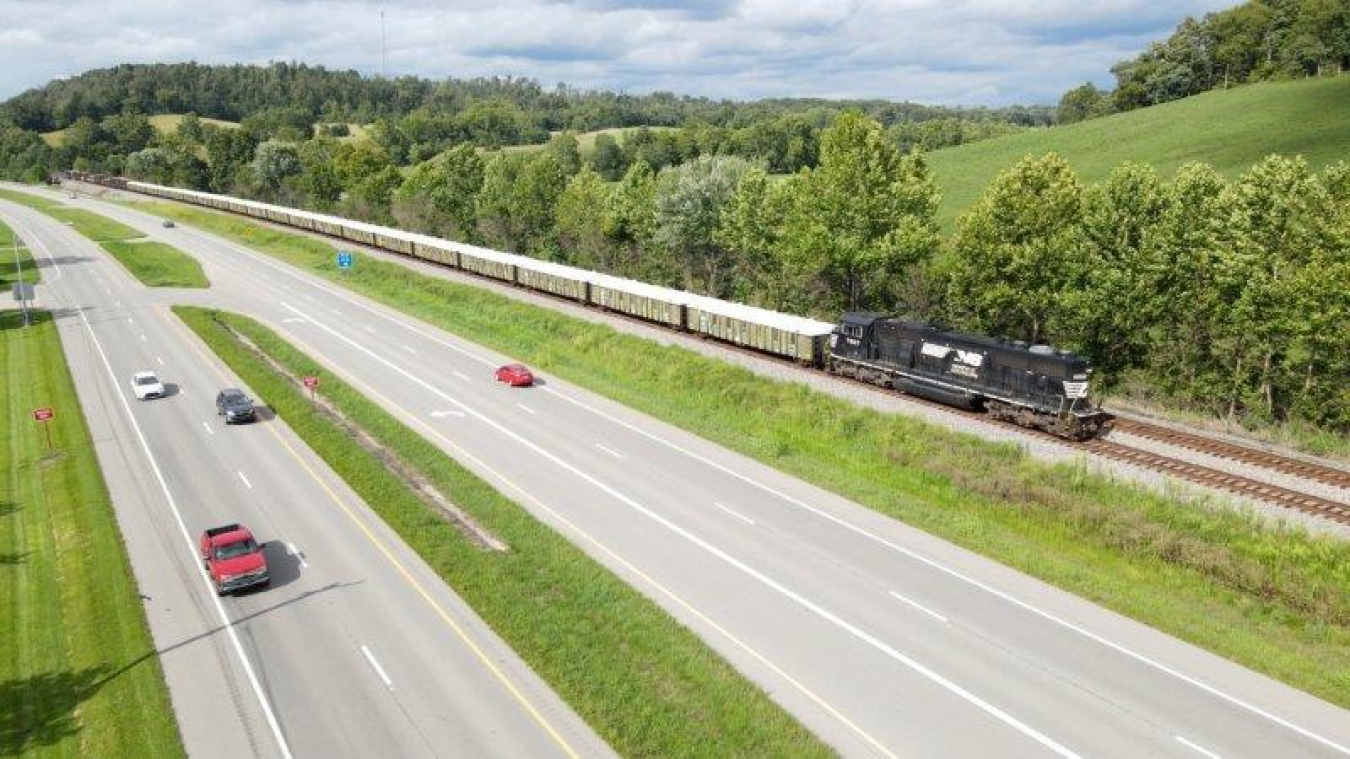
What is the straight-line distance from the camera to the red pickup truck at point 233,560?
27.2 m

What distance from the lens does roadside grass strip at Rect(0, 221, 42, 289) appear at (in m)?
85.9

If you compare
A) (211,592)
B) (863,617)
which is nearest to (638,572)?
(863,617)

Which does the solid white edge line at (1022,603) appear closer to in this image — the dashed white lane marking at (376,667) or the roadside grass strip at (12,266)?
the dashed white lane marking at (376,667)

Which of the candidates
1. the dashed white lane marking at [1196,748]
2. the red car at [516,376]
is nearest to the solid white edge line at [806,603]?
the dashed white lane marking at [1196,748]

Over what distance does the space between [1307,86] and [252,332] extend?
14204 centimetres

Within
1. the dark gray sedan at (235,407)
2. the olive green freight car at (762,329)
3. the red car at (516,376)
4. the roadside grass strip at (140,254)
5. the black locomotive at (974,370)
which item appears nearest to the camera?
the black locomotive at (974,370)

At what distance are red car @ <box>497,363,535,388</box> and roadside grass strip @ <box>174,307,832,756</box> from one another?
10.5m

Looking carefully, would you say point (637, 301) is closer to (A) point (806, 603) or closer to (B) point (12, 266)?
(A) point (806, 603)

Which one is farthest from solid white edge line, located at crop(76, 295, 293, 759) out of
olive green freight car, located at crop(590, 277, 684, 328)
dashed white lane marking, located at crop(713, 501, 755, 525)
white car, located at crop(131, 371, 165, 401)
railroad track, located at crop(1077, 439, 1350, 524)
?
olive green freight car, located at crop(590, 277, 684, 328)

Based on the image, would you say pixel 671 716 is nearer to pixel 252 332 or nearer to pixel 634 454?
pixel 634 454

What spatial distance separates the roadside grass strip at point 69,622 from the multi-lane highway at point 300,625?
2.08 feet

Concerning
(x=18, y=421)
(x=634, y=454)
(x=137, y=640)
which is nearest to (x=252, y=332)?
(x=18, y=421)

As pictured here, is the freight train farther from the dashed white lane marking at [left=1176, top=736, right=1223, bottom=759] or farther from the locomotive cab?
the dashed white lane marking at [left=1176, top=736, right=1223, bottom=759]

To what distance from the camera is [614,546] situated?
3083 centimetres
